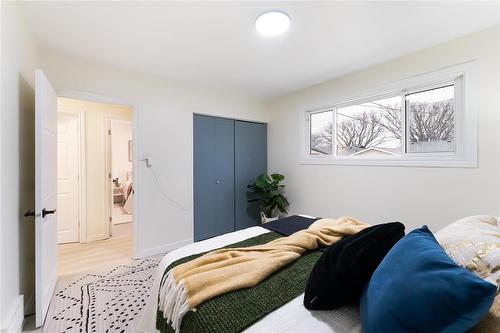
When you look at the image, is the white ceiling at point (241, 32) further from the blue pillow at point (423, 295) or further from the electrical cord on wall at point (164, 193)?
the blue pillow at point (423, 295)

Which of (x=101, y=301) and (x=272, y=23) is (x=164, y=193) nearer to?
(x=101, y=301)

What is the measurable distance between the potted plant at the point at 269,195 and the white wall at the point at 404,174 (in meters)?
0.18

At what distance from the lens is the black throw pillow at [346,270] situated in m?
0.94

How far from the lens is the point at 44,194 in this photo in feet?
5.88

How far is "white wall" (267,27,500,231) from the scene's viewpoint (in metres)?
2.00

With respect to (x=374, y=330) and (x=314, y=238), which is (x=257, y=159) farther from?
(x=374, y=330)

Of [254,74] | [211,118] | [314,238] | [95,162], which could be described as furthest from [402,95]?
[95,162]

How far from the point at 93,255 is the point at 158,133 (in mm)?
1833

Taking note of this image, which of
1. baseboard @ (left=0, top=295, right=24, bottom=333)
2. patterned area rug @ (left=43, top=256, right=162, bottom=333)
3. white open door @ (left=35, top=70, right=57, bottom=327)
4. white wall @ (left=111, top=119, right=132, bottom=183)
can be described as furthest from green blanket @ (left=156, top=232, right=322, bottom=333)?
white wall @ (left=111, top=119, right=132, bottom=183)

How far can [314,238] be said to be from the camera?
1.57 m

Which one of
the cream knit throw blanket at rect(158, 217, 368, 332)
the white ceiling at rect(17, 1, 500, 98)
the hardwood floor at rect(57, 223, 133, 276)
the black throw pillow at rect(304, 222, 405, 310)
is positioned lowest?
the hardwood floor at rect(57, 223, 133, 276)

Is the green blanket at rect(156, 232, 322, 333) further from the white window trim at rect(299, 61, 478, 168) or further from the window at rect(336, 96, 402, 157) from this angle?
the window at rect(336, 96, 402, 157)

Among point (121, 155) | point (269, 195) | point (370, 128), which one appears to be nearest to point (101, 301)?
point (269, 195)

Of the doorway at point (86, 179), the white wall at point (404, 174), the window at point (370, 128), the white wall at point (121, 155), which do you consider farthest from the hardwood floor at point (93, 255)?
the window at point (370, 128)
